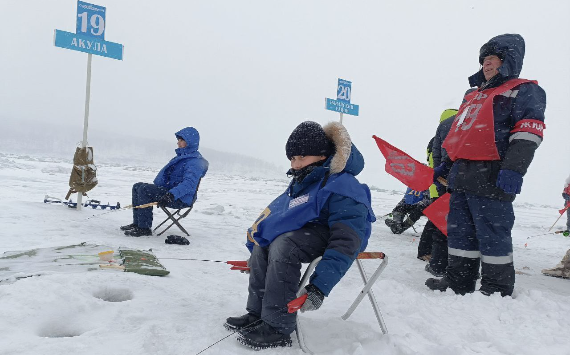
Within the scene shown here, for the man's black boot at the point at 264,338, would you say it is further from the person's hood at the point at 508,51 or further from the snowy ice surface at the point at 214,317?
the person's hood at the point at 508,51

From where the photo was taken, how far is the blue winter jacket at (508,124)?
9.42 feet

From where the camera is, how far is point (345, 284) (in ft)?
11.8

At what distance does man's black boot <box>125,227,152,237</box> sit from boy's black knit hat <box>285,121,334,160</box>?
3416 mm

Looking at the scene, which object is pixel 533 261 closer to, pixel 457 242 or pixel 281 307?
pixel 457 242

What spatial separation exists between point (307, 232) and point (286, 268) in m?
0.23

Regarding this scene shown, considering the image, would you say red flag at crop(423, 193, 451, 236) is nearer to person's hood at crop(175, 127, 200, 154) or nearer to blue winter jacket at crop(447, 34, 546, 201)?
blue winter jacket at crop(447, 34, 546, 201)

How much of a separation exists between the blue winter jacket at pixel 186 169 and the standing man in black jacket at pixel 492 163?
3.22 metres

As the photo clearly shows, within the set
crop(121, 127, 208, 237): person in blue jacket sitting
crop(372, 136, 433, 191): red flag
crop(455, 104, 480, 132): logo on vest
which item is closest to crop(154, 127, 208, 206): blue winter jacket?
crop(121, 127, 208, 237): person in blue jacket sitting

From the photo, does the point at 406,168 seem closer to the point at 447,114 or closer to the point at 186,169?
the point at 447,114

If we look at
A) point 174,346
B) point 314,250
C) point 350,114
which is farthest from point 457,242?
point 350,114

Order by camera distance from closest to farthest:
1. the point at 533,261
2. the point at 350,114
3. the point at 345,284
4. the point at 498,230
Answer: the point at 498,230, the point at 345,284, the point at 533,261, the point at 350,114

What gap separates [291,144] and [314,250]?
65cm

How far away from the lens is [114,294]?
8.93ft

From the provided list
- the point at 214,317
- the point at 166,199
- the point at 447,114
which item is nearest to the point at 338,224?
the point at 214,317
